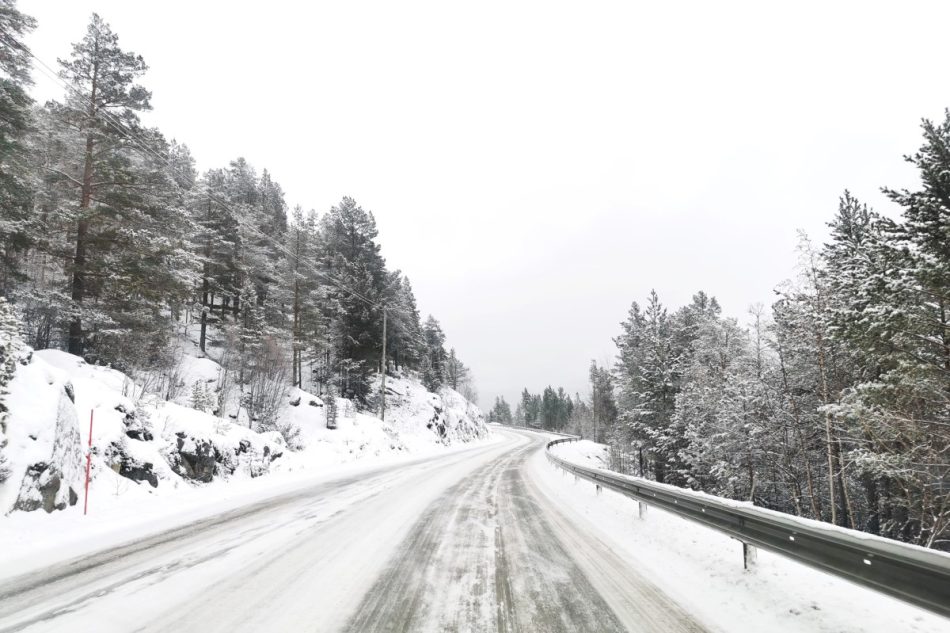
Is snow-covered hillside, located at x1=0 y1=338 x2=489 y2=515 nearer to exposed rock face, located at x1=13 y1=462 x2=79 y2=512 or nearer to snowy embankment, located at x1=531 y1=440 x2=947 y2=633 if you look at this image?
exposed rock face, located at x1=13 y1=462 x2=79 y2=512

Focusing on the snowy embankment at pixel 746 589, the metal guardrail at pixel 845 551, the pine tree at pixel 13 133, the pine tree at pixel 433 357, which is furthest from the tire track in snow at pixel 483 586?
the pine tree at pixel 433 357

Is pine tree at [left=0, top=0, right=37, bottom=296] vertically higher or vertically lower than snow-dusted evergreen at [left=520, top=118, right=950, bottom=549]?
higher

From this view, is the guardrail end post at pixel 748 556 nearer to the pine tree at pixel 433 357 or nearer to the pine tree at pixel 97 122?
the pine tree at pixel 97 122

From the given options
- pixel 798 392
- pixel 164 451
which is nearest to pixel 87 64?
pixel 164 451

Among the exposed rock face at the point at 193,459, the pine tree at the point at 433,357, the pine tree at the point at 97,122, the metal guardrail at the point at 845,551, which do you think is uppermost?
the pine tree at the point at 97,122

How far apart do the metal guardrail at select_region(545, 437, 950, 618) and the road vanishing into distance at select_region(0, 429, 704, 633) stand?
1.27 meters

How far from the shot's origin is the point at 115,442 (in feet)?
30.2

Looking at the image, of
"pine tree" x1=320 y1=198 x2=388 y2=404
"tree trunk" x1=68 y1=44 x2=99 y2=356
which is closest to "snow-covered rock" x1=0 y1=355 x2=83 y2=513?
"tree trunk" x1=68 y1=44 x2=99 y2=356

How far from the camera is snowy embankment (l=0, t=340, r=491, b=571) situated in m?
6.48

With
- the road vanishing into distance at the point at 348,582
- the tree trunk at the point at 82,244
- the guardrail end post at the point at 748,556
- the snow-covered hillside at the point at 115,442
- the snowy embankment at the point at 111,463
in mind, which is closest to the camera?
the road vanishing into distance at the point at 348,582

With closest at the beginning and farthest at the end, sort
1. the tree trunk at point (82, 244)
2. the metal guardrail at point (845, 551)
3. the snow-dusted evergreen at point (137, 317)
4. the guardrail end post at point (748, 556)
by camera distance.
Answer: the metal guardrail at point (845, 551)
the guardrail end post at point (748, 556)
the snow-dusted evergreen at point (137, 317)
the tree trunk at point (82, 244)

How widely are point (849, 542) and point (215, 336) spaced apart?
123 feet

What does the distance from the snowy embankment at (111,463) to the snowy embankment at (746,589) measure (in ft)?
24.7

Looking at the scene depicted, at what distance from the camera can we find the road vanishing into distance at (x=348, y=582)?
136 inches
